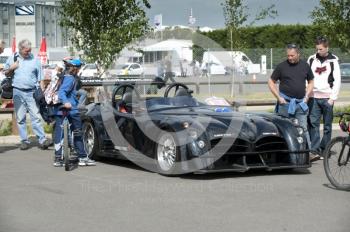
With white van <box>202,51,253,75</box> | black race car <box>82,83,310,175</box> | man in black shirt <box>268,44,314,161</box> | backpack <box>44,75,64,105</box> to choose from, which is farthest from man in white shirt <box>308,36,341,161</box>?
white van <box>202,51,253,75</box>

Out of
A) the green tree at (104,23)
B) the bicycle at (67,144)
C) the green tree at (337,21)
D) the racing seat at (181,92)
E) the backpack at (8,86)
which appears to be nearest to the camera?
the bicycle at (67,144)

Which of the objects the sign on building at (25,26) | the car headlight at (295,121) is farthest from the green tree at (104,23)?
the sign on building at (25,26)

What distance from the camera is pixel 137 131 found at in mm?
11180

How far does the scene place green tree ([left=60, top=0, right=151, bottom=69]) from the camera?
2041cm

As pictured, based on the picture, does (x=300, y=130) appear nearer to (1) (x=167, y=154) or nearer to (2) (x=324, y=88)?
(2) (x=324, y=88)

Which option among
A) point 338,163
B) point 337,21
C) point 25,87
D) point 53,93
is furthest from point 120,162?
point 337,21

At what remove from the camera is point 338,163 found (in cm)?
952

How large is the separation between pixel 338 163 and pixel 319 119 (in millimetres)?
3194

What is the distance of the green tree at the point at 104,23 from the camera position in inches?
803

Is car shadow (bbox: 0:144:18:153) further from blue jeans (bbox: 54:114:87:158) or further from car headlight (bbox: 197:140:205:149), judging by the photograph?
car headlight (bbox: 197:140:205:149)

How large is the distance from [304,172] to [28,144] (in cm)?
586

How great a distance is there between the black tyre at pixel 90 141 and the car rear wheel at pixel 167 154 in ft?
6.17

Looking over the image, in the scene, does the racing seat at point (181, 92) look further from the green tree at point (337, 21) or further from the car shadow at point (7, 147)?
the green tree at point (337, 21)

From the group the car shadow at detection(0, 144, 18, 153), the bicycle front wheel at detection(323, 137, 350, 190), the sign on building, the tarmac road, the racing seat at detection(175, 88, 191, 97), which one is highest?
the sign on building
